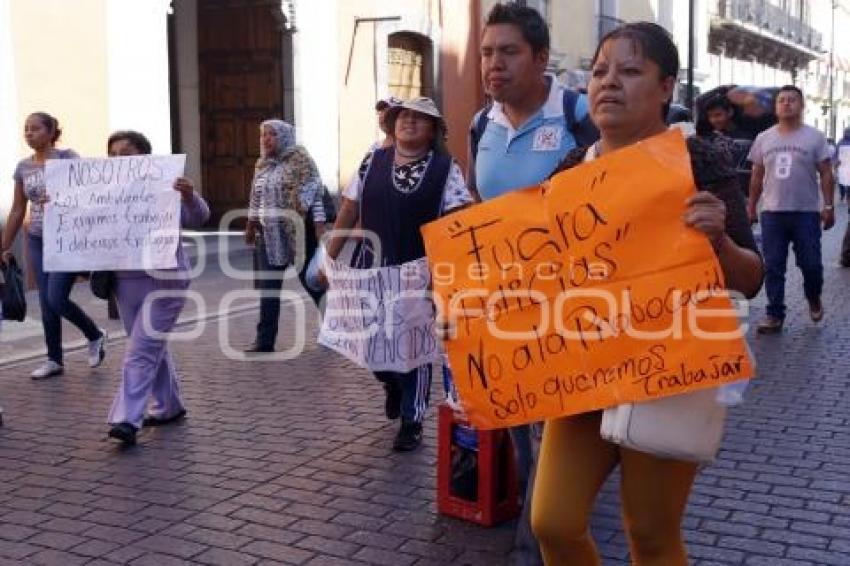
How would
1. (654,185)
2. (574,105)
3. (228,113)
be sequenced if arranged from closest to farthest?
1. (654,185)
2. (574,105)
3. (228,113)

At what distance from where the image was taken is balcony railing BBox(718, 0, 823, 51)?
37.6 m

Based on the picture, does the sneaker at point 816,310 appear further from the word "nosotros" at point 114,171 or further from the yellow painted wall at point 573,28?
the yellow painted wall at point 573,28

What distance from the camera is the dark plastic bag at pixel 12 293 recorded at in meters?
6.65

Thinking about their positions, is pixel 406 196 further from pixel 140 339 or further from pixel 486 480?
pixel 140 339

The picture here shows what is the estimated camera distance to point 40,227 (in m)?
7.32

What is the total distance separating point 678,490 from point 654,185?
768 mm

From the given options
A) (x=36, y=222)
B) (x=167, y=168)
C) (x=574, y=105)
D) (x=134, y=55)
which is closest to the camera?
(x=574, y=105)

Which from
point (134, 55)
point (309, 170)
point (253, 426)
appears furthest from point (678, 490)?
point (134, 55)

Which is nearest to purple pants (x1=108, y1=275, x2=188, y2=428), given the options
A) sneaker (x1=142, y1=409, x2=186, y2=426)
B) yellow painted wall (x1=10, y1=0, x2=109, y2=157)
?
sneaker (x1=142, y1=409, x2=186, y2=426)

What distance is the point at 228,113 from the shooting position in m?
17.3

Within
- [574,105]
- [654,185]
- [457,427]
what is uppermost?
[574,105]

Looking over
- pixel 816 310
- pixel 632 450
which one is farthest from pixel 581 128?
pixel 816 310

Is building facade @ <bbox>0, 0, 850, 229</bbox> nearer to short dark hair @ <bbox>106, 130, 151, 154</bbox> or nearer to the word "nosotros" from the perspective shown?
the word "nosotros"

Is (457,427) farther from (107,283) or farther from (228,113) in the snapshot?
(228,113)
